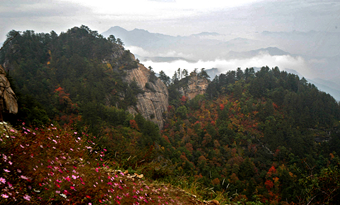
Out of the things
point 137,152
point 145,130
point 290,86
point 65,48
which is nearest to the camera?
point 137,152

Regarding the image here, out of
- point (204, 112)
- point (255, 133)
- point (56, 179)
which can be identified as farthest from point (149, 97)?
point (56, 179)

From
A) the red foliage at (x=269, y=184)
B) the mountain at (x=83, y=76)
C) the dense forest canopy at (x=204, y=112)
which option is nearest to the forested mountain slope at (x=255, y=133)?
the red foliage at (x=269, y=184)

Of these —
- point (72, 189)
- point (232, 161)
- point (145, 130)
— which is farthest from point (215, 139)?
point (72, 189)

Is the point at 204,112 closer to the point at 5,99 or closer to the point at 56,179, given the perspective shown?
the point at 5,99

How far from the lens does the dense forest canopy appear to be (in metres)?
31.3

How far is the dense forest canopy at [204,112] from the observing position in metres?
31.3

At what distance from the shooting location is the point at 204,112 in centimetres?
5850

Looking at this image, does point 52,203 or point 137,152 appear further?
point 137,152

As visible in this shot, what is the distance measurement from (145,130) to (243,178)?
1979 cm

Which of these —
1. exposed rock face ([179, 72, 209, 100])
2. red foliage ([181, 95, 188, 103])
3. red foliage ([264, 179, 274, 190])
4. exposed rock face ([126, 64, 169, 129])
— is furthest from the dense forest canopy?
exposed rock face ([179, 72, 209, 100])

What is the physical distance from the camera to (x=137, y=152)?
630 cm

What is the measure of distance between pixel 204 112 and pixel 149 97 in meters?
18.0

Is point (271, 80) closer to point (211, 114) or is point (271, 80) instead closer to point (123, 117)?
point (211, 114)

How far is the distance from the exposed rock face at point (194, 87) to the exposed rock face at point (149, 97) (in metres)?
9.85
